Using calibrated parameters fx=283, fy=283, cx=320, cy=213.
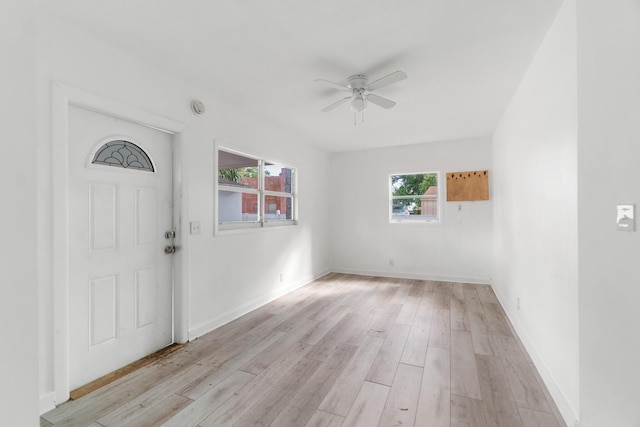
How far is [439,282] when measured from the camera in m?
5.20

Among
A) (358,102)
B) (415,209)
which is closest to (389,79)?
(358,102)

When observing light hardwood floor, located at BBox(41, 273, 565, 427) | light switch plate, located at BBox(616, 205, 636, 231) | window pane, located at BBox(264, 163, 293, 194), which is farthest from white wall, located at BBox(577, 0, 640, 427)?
window pane, located at BBox(264, 163, 293, 194)

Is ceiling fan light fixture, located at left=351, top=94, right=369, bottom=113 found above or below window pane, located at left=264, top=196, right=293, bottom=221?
above

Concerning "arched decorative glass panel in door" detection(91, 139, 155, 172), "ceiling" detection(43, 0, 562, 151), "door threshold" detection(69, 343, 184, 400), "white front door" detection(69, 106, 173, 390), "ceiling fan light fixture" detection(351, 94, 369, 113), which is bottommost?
"door threshold" detection(69, 343, 184, 400)

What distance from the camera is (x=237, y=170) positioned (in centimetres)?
371

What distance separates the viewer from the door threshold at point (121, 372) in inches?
80.9

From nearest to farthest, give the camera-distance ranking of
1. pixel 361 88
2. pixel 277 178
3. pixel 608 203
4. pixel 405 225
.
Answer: pixel 608 203
pixel 361 88
pixel 277 178
pixel 405 225

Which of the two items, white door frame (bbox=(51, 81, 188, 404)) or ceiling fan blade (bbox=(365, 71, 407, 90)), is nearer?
white door frame (bbox=(51, 81, 188, 404))

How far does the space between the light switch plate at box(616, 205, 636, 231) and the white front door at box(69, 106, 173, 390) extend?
3.19 meters

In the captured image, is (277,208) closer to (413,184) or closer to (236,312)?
(236,312)

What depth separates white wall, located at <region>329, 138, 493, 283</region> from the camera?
5.10 metres

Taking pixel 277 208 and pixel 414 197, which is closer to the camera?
pixel 277 208

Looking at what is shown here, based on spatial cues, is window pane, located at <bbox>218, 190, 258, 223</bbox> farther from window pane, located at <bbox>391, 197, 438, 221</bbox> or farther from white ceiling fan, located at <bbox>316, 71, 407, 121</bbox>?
window pane, located at <bbox>391, 197, 438, 221</bbox>

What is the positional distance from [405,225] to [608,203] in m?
4.33
